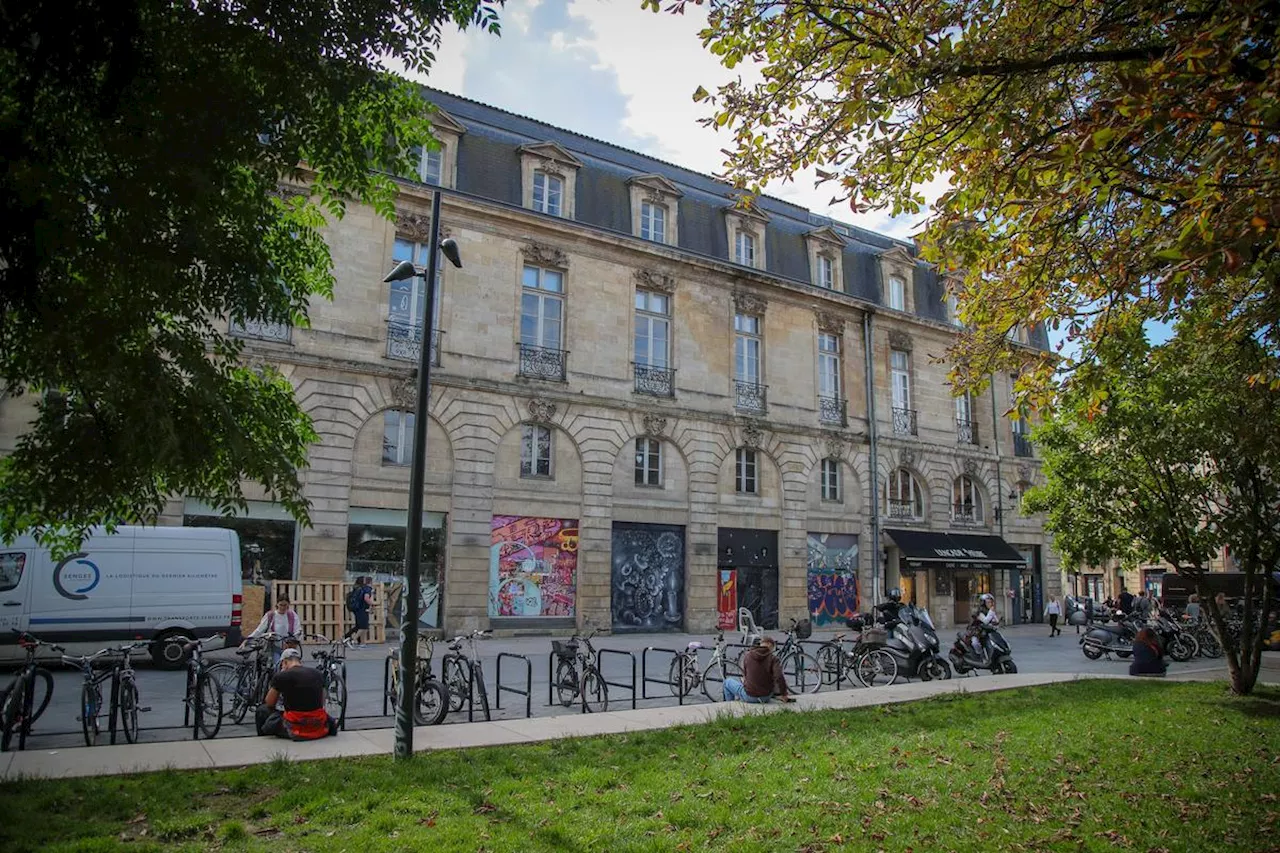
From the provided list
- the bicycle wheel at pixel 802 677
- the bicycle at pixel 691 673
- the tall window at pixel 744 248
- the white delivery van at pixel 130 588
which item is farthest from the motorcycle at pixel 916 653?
the tall window at pixel 744 248

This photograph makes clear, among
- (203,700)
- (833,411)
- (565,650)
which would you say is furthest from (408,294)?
(833,411)

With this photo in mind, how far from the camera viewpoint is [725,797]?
6.80 metres

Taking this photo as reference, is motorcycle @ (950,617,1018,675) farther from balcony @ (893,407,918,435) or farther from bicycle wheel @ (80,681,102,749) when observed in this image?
balcony @ (893,407,918,435)

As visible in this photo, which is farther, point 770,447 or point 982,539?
point 982,539

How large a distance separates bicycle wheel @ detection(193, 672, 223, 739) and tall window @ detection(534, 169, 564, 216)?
17825 mm

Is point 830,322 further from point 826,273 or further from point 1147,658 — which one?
point 1147,658

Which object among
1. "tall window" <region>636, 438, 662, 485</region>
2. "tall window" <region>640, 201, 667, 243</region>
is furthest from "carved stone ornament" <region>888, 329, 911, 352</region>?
"tall window" <region>636, 438, 662, 485</region>

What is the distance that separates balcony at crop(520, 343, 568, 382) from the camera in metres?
24.2

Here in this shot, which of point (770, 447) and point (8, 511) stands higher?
point (770, 447)

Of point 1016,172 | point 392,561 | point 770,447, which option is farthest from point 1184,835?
point 770,447

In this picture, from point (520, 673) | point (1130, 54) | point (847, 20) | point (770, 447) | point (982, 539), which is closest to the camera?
point (1130, 54)

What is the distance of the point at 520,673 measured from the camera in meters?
15.9

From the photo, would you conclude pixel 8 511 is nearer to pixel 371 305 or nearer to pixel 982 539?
pixel 371 305

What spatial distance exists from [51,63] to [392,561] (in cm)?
1790
